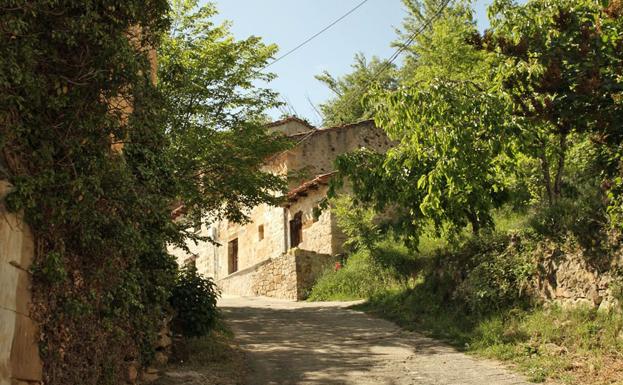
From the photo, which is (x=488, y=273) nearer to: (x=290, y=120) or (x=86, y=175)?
(x=86, y=175)

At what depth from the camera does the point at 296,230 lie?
78.3 feet

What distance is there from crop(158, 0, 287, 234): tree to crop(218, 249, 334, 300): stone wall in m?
4.32

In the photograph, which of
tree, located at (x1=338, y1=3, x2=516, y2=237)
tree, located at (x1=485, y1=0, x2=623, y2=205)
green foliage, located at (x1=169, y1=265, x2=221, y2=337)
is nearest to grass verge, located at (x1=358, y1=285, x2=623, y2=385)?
tree, located at (x1=338, y1=3, x2=516, y2=237)

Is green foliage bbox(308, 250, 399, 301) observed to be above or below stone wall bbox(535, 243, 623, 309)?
above

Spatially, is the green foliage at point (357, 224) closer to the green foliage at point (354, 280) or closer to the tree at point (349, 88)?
the green foliage at point (354, 280)

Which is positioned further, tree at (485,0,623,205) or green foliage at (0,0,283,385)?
tree at (485,0,623,205)

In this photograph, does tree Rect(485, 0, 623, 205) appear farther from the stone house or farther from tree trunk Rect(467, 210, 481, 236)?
the stone house

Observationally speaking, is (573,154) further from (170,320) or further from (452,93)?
(170,320)

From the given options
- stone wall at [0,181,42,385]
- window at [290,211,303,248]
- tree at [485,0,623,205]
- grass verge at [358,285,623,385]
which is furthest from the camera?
window at [290,211,303,248]

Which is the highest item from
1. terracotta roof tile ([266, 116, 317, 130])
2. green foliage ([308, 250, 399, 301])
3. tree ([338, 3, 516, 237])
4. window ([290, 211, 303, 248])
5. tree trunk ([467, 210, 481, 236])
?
terracotta roof tile ([266, 116, 317, 130])

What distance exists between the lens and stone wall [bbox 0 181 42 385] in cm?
494

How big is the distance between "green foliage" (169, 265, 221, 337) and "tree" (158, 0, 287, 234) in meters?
4.53

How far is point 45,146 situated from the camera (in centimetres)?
547

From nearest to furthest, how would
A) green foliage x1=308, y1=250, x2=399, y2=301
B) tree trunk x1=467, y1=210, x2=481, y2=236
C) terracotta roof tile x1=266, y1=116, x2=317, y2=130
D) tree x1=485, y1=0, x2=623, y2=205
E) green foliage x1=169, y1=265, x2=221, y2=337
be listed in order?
1. tree x1=485, y1=0, x2=623, y2=205
2. green foliage x1=169, y1=265, x2=221, y2=337
3. tree trunk x1=467, y1=210, x2=481, y2=236
4. green foliage x1=308, y1=250, x2=399, y2=301
5. terracotta roof tile x1=266, y1=116, x2=317, y2=130
